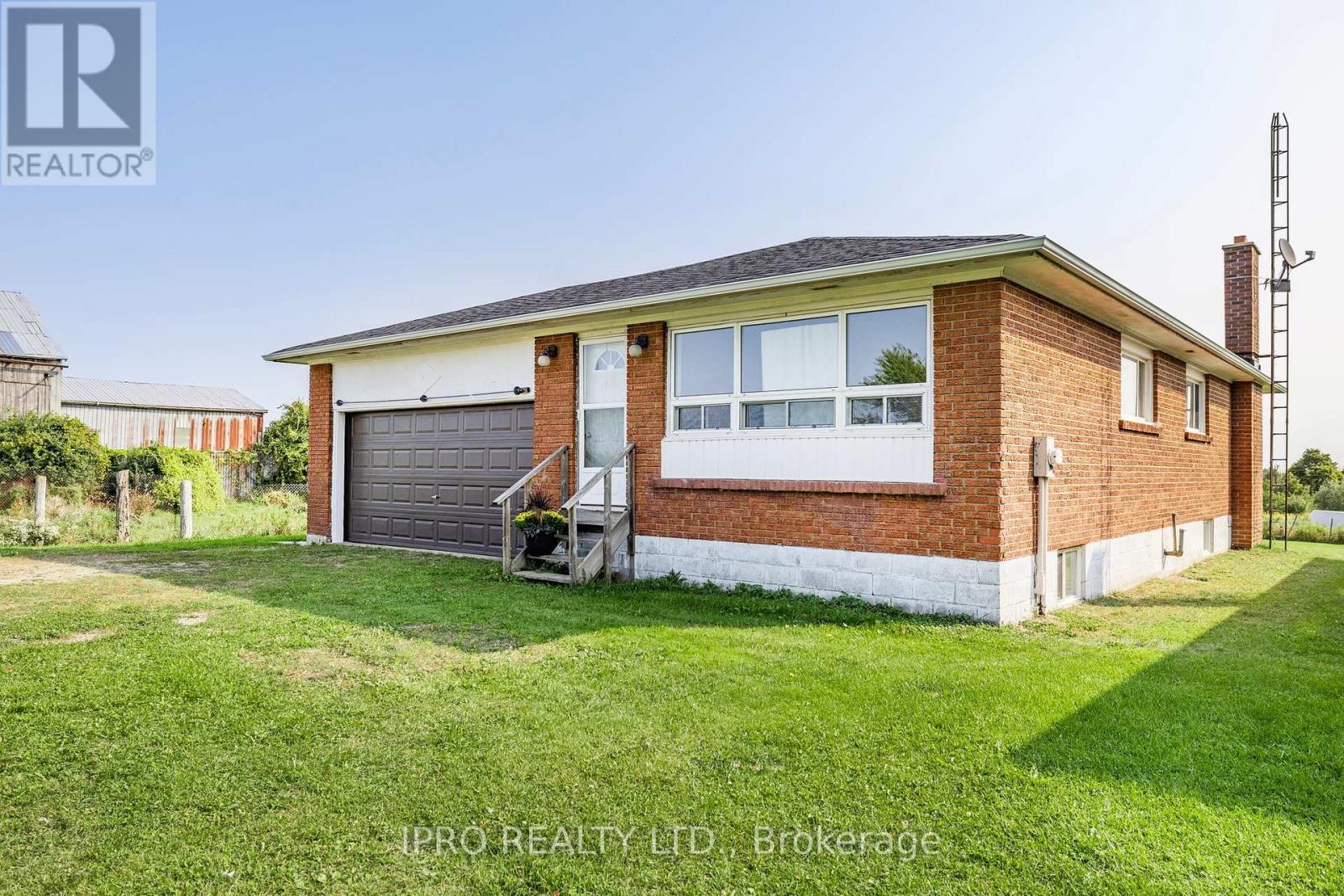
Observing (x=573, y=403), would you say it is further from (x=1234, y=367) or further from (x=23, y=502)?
(x=23, y=502)

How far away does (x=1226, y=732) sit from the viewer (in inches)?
148

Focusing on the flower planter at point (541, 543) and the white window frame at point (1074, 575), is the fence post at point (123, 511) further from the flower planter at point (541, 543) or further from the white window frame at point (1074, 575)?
the white window frame at point (1074, 575)

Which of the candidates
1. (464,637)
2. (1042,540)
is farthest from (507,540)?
(1042,540)

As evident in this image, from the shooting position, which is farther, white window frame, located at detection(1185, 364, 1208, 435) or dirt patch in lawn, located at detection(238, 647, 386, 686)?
white window frame, located at detection(1185, 364, 1208, 435)

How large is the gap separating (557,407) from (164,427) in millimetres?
30794

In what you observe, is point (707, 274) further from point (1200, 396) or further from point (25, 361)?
point (25, 361)

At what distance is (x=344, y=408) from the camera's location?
39.9 ft

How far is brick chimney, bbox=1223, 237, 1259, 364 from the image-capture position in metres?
13.9

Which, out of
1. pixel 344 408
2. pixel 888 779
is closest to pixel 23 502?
pixel 344 408

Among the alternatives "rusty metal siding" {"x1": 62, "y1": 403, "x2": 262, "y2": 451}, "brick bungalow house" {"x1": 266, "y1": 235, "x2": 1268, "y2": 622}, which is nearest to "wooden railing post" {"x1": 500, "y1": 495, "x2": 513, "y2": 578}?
"brick bungalow house" {"x1": 266, "y1": 235, "x2": 1268, "y2": 622}

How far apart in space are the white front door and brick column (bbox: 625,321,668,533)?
0.31m

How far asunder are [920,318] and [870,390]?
0.80 metres

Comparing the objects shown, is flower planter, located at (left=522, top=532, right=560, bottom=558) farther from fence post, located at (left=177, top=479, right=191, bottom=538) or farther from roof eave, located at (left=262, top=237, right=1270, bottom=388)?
fence post, located at (left=177, top=479, right=191, bottom=538)

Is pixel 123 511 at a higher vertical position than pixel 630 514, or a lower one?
lower
